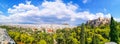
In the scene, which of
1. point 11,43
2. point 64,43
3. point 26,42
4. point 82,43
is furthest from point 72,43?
point 11,43

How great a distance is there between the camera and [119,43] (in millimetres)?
66750

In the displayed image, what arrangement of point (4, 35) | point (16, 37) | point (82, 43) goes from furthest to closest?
point (16, 37), point (82, 43), point (4, 35)

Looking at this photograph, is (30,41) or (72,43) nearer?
Result: (72,43)

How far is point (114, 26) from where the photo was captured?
68.2 m

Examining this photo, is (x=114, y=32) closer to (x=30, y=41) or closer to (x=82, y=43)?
(x=82, y=43)

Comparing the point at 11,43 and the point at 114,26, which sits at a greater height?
the point at 114,26

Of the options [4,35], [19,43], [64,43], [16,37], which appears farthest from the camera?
[16,37]

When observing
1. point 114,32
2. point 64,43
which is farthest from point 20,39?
point 114,32

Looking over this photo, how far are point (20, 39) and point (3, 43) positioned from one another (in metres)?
49.3

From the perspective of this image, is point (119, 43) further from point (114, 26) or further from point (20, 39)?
point (20, 39)

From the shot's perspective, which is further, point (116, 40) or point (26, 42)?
point (26, 42)

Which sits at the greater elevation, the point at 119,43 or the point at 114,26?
the point at 114,26

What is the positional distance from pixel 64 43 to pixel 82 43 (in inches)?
640

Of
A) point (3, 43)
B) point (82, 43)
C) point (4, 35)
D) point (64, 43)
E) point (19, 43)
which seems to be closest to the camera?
point (3, 43)
